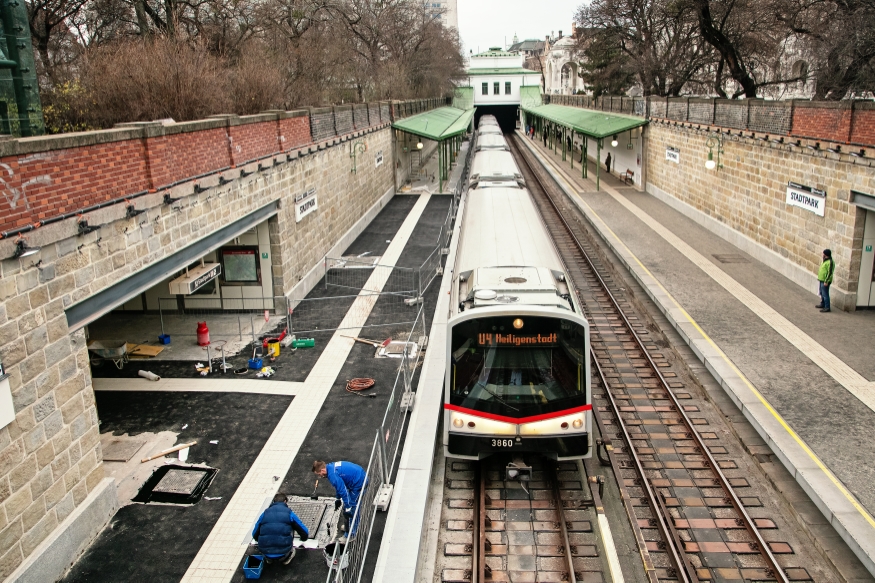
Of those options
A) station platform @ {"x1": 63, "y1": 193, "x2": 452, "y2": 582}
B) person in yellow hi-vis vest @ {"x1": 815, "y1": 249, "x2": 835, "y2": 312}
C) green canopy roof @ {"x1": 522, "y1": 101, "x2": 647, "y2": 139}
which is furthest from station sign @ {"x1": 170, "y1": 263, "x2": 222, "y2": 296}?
green canopy roof @ {"x1": 522, "y1": 101, "x2": 647, "y2": 139}

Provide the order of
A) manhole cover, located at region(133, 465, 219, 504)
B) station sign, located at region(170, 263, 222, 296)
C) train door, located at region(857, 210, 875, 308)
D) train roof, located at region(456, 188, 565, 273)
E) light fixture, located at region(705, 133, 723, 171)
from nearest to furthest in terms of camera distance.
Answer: manhole cover, located at region(133, 465, 219, 504) → train roof, located at region(456, 188, 565, 273) → station sign, located at region(170, 263, 222, 296) → train door, located at region(857, 210, 875, 308) → light fixture, located at region(705, 133, 723, 171)

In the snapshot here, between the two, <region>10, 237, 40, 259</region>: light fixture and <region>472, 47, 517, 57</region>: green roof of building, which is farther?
<region>472, 47, 517, 57</region>: green roof of building

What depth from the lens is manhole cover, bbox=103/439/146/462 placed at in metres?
9.73

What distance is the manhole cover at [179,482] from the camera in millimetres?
8922

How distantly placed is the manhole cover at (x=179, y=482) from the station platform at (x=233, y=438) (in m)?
0.25

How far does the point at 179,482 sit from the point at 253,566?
2335 millimetres

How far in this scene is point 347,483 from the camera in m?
7.95

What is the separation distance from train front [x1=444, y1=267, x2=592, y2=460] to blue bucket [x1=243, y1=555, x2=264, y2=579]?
8.58ft

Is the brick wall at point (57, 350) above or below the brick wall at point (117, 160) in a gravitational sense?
below

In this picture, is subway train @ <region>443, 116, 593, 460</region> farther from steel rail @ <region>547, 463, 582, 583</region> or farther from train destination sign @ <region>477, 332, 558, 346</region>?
steel rail @ <region>547, 463, 582, 583</region>

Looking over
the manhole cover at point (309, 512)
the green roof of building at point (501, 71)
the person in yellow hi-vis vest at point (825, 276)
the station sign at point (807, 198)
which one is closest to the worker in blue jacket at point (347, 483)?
the manhole cover at point (309, 512)

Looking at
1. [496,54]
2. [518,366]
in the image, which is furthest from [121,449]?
[496,54]

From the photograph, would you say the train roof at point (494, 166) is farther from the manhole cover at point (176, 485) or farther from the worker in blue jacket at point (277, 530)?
the worker in blue jacket at point (277, 530)

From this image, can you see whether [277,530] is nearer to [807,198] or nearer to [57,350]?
[57,350]
